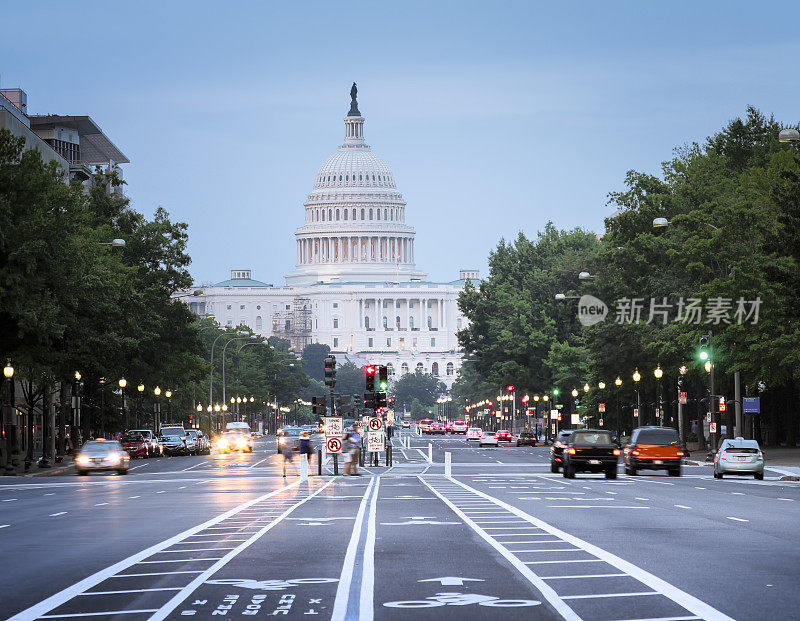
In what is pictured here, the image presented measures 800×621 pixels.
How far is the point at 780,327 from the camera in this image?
6362 centimetres

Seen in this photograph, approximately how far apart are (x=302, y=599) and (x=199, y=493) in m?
27.6

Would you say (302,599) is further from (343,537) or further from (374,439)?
(374,439)

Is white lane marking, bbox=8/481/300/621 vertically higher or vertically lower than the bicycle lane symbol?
higher

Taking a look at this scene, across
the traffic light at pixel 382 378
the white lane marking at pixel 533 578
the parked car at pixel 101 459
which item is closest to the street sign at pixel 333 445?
the traffic light at pixel 382 378

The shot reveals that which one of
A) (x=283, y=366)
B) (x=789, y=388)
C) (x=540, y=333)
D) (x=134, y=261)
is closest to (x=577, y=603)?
(x=789, y=388)

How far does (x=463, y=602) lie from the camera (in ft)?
48.7

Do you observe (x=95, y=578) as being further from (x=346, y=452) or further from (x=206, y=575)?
(x=346, y=452)

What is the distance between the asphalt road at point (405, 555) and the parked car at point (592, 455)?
926cm

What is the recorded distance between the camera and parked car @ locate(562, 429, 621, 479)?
5131cm

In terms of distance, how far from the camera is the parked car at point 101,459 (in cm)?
6159

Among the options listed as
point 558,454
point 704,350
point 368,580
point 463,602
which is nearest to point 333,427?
point 558,454

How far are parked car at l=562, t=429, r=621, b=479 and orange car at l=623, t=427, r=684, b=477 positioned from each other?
198cm

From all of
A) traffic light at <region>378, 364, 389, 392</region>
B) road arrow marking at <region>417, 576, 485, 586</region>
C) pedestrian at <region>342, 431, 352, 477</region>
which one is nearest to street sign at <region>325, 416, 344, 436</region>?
pedestrian at <region>342, 431, 352, 477</region>

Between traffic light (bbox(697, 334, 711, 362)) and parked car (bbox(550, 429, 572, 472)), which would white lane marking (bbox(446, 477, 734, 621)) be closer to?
parked car (bbox(550, 429, 572, 472))
